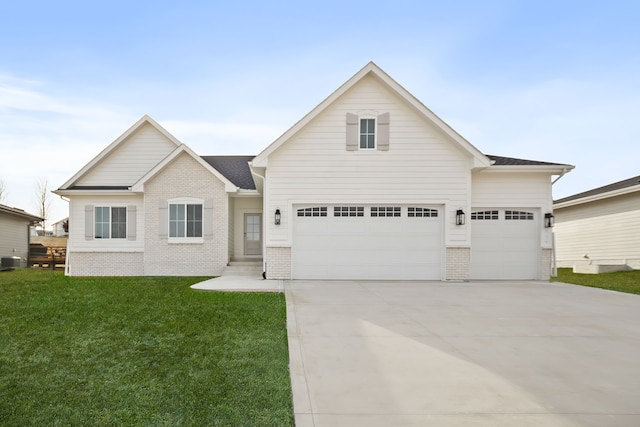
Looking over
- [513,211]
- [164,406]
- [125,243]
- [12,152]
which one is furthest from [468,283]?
[12,152]

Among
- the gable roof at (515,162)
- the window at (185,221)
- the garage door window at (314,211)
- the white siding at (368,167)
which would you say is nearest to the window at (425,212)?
the white siding at (368,167)

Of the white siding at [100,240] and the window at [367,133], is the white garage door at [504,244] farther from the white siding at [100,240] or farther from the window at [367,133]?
the white siding at [100,240]

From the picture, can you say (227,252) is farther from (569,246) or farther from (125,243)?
Result: (569,246)

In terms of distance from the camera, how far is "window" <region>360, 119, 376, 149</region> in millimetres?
13328

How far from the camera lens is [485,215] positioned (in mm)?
14008

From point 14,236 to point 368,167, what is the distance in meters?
21.8

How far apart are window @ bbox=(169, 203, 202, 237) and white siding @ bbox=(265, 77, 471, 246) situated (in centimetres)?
372

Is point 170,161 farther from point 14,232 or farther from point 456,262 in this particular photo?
point 14,232

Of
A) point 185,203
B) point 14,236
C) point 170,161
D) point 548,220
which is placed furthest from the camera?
point 14,236

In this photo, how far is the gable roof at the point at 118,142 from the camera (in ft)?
53.6

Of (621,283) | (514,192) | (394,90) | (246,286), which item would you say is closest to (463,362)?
(246,286)

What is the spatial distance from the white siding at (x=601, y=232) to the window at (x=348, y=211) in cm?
1435

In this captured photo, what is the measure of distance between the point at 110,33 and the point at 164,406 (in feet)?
48.4

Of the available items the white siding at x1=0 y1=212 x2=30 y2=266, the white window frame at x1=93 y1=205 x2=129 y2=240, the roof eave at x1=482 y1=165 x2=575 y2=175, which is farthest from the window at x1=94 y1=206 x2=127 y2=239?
the roof eave at x1=482 y1=165 x2=575 y2=175
